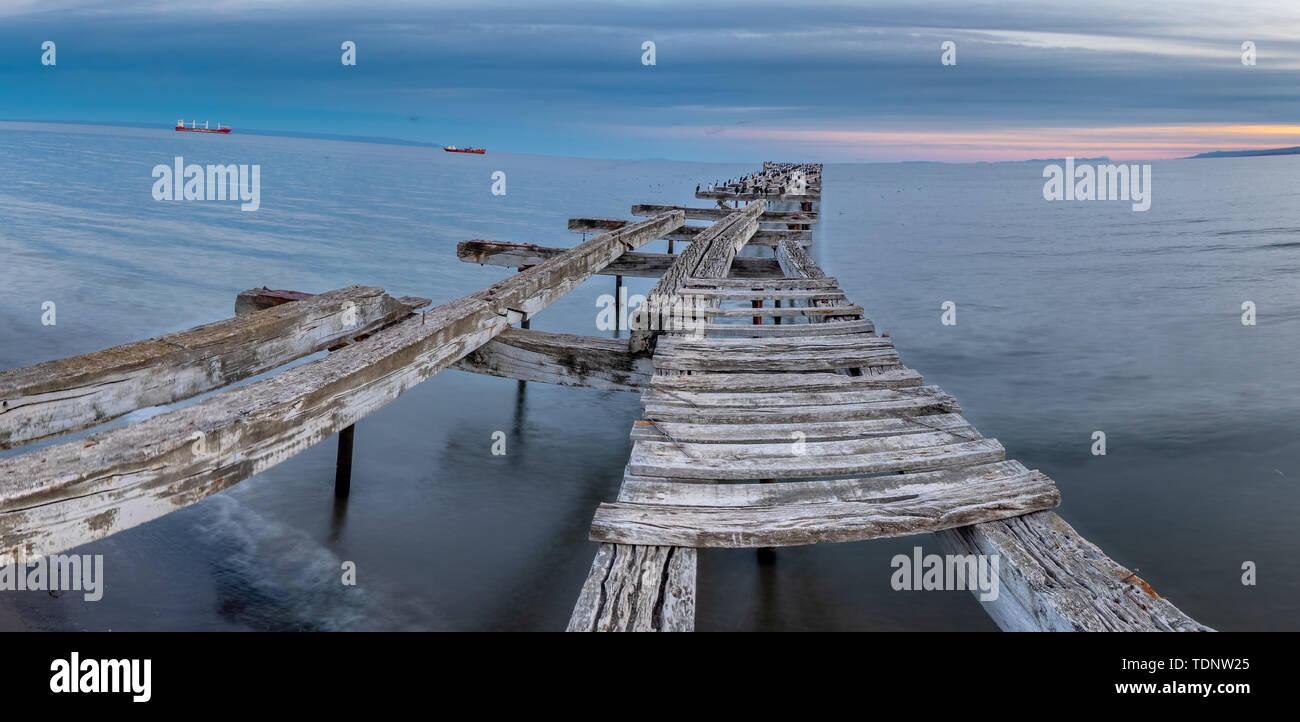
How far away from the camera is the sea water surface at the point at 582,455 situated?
20.3 feet

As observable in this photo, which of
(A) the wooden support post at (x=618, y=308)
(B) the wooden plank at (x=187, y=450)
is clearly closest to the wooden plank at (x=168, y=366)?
(B) the wooden plank at (x=187, y=450)

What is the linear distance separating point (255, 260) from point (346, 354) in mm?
22172

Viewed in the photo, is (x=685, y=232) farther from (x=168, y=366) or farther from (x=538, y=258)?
(x=168, y=366)

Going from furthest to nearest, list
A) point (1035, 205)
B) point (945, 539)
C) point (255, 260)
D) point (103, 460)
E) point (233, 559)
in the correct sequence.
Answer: point (1035, 205), point (255, 260), point (233, 559), point (945, 539), point (103, 460)

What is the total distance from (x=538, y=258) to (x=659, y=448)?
7.37 meters

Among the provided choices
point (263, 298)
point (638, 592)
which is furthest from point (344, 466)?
point (638, 592)

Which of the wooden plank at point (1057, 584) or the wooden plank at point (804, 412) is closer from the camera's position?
the wooden plank at point (1057, 584)

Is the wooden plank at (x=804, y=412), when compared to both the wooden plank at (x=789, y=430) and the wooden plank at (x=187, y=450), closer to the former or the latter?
the wooden plank at (x=789, y=430)

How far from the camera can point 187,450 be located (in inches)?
106

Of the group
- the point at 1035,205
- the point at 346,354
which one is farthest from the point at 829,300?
the point at 1035,205

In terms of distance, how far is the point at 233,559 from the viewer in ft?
21.6

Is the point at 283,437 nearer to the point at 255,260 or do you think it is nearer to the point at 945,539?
the point at 945,539

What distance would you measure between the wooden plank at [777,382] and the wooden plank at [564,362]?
127 cm
